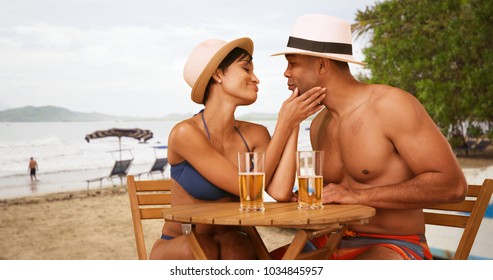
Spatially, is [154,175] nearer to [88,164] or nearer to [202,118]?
[88,164]

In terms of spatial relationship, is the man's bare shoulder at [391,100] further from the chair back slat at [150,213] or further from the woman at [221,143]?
the chair back slat at [150,213]

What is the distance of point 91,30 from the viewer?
11.7 m

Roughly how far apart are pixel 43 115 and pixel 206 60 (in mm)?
10292

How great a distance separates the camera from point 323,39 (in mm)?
2482

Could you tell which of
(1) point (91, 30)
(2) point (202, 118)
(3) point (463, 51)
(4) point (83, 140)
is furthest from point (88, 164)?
(2) point (202, 118)

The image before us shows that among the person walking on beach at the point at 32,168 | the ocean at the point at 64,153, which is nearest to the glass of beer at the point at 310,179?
the ocean at the point at 64,153

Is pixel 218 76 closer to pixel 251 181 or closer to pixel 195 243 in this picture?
pixel 251 181

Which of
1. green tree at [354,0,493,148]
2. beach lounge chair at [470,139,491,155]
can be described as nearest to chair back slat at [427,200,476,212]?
green tree at [354,0,493,148]

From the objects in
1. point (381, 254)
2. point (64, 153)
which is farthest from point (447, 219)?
point (64, 153)

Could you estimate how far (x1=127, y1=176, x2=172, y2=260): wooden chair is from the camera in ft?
8.96

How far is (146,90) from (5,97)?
8.79 ft

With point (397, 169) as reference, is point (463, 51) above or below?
above

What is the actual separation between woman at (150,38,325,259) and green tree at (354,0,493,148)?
23.9ft

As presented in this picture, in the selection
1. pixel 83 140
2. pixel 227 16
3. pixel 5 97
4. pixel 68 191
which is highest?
pixel 227 16
